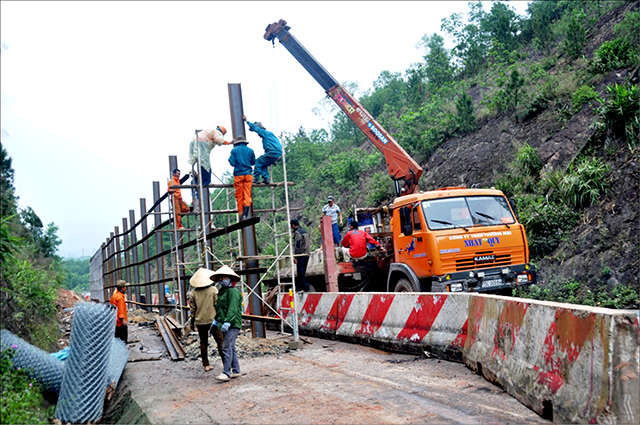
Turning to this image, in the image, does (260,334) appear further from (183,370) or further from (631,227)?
(631,227)

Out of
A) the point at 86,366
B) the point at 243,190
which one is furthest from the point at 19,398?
the point at 243,190

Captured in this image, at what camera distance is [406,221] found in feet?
37.1

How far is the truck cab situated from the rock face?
2.44m

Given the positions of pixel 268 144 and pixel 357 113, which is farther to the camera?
pixel 357 113

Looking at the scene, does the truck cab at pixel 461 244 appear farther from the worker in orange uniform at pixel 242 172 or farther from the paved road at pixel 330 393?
the worker in orange uniform at pixel 242 172

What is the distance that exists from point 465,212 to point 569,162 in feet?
21.4

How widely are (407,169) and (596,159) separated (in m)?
5.15

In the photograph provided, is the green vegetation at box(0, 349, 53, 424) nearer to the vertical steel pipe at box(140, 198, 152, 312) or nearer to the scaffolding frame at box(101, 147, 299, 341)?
the scaffolding frame at box(101, 147, 299, 341)

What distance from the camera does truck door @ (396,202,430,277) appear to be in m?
10.7

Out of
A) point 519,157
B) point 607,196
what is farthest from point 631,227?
point 519,157

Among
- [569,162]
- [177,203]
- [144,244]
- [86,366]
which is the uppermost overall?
[569,162]

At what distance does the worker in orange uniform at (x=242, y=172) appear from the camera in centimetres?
1131

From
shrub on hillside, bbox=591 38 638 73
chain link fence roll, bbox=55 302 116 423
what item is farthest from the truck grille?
shrub on hillside, bbox=591 38 638 73

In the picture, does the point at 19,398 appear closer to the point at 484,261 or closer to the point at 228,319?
the point at 228,319
